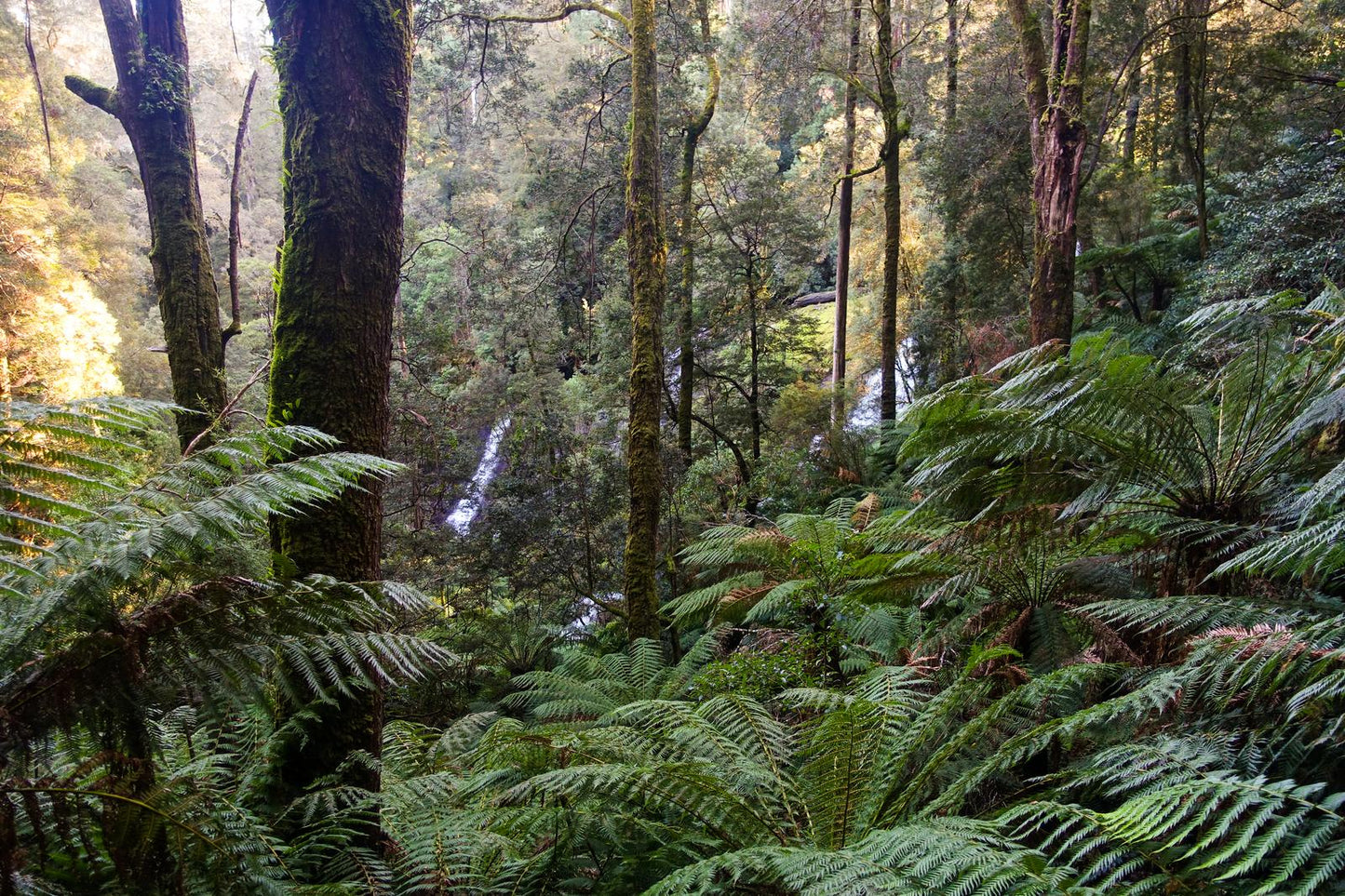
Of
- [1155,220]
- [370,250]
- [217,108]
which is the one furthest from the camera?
[217,108]

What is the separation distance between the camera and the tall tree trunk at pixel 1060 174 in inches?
194

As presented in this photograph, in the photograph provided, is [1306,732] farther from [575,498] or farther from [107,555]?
[575,498]

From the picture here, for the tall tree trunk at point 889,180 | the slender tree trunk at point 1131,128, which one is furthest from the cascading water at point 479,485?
the slender tree trunk at point 1131,128

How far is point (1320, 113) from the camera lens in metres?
10.2

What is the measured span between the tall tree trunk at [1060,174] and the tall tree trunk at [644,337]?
114 inches

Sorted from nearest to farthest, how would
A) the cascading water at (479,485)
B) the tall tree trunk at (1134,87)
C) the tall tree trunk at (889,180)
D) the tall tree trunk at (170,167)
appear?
the tall tree trunk at (170,167)
the tall tree trunk at (889,180)
the cascading water at (479,485)
the tall tree trunk at (1134,87)

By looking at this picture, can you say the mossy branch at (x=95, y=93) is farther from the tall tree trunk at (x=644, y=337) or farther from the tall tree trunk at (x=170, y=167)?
the tall tree trunk at (x=644, y=337)

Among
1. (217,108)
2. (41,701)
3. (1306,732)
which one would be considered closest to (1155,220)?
(1306,732)

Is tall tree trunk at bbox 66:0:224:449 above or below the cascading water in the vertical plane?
above

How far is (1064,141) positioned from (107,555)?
586 cm

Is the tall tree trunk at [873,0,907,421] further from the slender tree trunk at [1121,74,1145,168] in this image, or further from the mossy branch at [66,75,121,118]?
the mossy branch at [66,75,121,118]

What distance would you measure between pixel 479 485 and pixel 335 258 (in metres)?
8.41

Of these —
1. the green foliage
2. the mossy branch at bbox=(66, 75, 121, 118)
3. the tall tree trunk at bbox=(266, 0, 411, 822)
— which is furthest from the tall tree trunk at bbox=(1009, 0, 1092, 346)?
the mossy branch at bbox=(66, 75, 121, 118)

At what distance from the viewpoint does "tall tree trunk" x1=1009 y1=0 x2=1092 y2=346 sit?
4.94 meters
